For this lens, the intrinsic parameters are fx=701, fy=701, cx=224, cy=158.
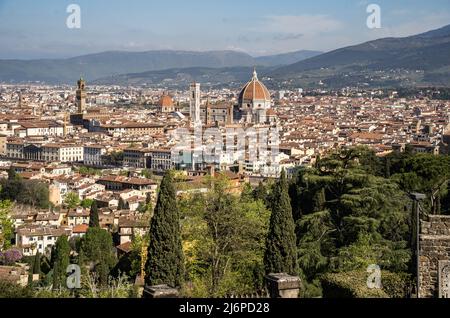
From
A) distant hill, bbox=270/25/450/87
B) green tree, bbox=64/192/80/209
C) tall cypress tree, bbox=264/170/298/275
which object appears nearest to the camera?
tall cypress tree, bbox=264/170/298/275

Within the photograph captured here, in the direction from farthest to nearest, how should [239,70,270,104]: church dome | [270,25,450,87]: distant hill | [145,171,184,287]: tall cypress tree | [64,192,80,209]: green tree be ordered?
1. [270,25,450,87]: distant hill
2. [239,70,270,104]: church dome
3. [64,192,80,209]: green tree
4. [145,171,184,287]: tall cypress tree

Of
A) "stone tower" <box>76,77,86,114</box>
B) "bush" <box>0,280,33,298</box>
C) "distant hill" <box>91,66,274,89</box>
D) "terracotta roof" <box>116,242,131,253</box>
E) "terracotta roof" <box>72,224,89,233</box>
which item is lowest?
"terracotta roof" <box>72,224,89,233</box>

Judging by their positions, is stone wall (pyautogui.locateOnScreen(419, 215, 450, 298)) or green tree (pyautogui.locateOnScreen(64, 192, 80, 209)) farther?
green tree (pyautogui.locateOnScreen(64, 192, 80, 209))

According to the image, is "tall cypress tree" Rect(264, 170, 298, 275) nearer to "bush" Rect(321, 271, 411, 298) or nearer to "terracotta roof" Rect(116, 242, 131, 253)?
"bush" Rect(321, 271, 411, 298)

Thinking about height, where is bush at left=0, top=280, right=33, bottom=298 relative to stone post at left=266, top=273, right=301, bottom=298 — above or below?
below

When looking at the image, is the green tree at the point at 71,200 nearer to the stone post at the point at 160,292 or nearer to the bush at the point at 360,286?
the bush at the point at 360,286

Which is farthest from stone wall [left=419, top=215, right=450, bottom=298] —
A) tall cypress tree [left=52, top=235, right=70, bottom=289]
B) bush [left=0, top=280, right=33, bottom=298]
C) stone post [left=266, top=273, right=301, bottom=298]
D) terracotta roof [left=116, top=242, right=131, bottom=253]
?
terracotta roof [left=116, top=242, right=131, bottom=253]

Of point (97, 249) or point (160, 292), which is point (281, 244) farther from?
point (97, 249)
